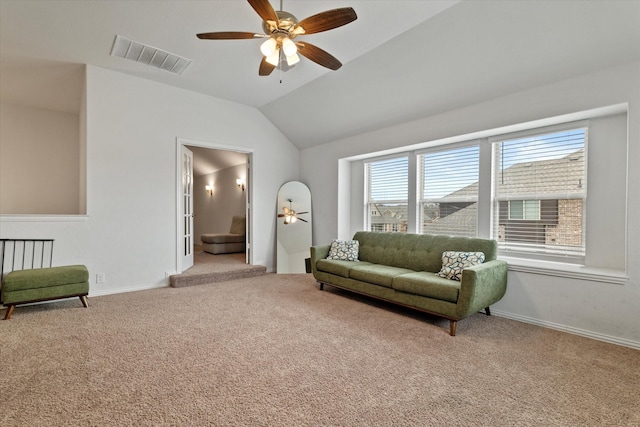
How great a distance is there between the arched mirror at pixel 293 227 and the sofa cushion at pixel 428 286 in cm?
279

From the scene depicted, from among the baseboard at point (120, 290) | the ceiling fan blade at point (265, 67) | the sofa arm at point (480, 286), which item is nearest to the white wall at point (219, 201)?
the baseboard at point (120, 290)

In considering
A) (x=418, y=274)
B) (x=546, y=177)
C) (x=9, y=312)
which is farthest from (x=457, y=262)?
(x=9, y=312)

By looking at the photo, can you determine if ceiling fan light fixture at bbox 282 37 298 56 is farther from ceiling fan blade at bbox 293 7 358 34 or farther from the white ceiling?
the white ceiling

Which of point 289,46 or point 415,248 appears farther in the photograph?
point 415,248

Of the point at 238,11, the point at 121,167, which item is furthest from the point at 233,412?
the point at 121,167

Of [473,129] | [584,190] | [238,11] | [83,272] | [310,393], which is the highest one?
[238,11]

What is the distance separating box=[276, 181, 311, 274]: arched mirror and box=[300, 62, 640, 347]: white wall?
2502mm

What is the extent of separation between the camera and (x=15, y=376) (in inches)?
83.6

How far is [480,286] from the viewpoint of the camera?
2898 mm

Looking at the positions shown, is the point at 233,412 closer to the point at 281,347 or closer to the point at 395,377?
the point at 281,347

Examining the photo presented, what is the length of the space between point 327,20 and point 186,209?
13.5 feet

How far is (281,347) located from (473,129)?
10.9 feet

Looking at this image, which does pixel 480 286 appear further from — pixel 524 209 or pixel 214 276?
pixel 214 276

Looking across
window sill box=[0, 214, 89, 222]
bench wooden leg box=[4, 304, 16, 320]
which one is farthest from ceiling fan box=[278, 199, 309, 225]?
bench wooden leg box=[4, 304, 16, 320]
